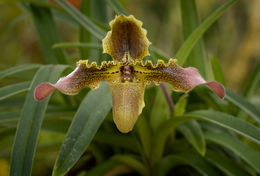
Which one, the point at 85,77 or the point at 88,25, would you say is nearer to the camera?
the point at 85,77

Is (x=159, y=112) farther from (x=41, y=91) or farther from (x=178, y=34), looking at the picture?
(x=178, y=34)

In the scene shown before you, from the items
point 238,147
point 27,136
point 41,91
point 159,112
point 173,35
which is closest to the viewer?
point 41,91

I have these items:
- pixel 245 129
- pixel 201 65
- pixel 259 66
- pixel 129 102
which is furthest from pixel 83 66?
pixel 259 66

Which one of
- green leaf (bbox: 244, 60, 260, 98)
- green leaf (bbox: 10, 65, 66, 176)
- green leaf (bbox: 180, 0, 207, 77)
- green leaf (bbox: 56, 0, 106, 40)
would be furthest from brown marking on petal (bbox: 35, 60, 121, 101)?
green leaf (bbox: 244, 60, 260, 98)

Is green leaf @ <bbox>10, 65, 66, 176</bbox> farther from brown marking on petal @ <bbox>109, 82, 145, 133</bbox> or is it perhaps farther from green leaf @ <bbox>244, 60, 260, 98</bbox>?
green leaf @ <bbox>244, 60, 260, 98</bbox>

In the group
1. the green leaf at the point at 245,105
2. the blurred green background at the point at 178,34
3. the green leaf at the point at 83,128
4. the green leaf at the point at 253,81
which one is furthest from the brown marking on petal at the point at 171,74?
the blurred green background at the point at 178,34

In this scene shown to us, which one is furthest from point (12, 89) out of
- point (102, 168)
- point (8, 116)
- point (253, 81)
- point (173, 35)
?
point (173, 35)

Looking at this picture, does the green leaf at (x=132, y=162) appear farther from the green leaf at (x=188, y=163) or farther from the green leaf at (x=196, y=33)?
the green leaf at (x=196, y=33)
